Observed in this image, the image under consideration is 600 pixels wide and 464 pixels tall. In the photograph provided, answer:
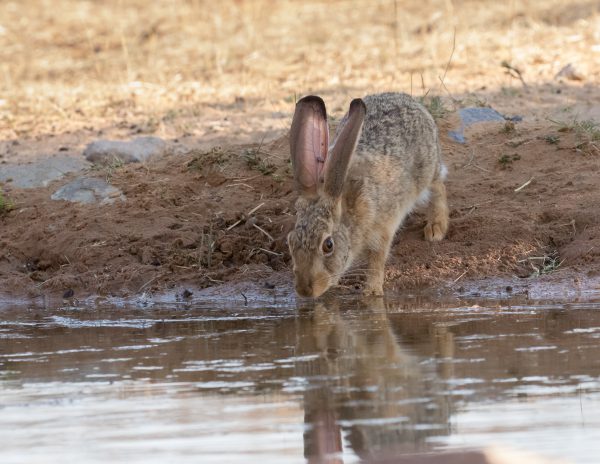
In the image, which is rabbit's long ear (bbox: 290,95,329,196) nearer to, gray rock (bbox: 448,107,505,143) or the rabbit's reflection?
the rabbit's reflection

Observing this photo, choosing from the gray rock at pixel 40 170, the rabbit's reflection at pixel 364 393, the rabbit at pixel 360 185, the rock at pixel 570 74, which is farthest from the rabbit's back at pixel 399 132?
the rock at pixel 570 74

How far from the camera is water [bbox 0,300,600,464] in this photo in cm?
368

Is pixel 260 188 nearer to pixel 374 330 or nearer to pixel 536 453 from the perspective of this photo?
pixel 374 330

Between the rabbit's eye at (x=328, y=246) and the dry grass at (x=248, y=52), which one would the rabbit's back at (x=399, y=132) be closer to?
the rabbit's eye at (x=328, y=246)

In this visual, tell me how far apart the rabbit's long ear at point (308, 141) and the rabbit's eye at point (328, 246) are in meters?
0.29

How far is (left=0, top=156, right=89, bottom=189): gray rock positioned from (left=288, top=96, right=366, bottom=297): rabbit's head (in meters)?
3.20

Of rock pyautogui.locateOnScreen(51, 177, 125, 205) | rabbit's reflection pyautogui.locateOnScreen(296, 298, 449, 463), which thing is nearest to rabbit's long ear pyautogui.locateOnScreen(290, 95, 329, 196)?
rabbit's reflection pyautogui.locateOnScreen(296, 298, 449, 463)

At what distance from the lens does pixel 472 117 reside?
356 inches

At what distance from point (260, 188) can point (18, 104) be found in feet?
14.2

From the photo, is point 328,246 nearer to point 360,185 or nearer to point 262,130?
point 360,185

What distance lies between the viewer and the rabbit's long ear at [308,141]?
655cm

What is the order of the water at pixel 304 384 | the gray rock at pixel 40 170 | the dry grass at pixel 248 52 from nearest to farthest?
the water at pixel 304 384, the gray rock at pixel 40 170, the dry grass at pixel 248 52

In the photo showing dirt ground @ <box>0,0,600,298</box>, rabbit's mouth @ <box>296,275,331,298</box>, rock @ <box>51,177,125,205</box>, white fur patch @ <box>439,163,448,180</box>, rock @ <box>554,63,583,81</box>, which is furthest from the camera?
rock @ <box>554,63,583,81</box>

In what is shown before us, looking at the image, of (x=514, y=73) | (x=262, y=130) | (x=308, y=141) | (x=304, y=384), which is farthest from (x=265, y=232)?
(x=514, y=73)
